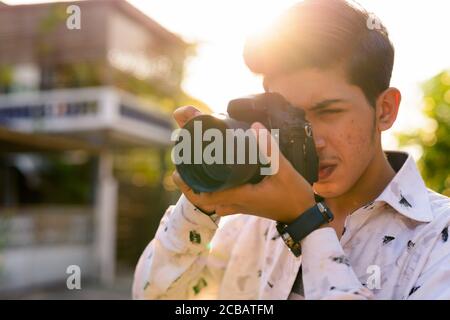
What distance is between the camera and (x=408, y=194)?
1400 millimetres

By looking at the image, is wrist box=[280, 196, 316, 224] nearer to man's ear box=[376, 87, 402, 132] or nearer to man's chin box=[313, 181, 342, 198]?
man's chin box=[313, 181, 342, 198]

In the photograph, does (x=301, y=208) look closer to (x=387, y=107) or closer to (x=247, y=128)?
(x=247, y=128)

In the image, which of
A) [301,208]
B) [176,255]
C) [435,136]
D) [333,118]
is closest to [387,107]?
[333,118]

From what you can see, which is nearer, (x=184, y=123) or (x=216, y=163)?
(x=216, y=163)

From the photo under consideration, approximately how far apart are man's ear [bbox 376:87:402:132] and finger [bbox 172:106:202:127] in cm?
46

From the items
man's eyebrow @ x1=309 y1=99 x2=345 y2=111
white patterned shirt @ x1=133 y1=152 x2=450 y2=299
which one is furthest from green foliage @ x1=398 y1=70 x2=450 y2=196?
man's eyebrow @ x1=309 y1=99 x2=345 y2=111

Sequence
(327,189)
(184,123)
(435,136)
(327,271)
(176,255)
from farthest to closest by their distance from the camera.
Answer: (435,136)
(176,255)
(327,189)
(184,123)
(327,271)

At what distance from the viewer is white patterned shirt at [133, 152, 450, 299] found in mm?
1152

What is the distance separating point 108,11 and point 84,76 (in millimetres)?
1383

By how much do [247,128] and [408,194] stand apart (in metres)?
0.46

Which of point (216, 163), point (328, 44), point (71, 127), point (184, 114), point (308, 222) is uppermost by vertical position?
point (71, 127)

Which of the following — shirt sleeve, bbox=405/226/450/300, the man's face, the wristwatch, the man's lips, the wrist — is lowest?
shirt sleeve, bbox=405/226/450/300
